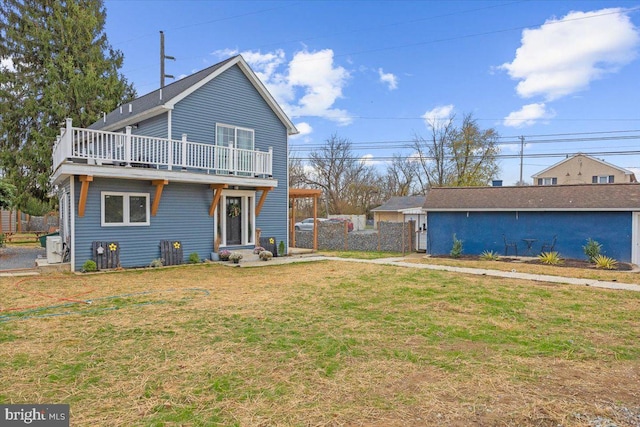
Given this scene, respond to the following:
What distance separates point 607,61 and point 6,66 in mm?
32024

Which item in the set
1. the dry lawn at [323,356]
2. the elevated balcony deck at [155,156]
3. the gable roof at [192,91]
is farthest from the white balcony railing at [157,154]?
the dry lawn at [323,356]

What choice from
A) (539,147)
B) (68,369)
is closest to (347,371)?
(68,369)

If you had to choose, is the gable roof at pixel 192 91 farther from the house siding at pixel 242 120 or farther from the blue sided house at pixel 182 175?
the house siding at pixel 242 120

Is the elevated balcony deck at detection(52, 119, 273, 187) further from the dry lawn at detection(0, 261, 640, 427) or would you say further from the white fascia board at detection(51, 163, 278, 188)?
the dry lawn at detection(0, 261, 640, 427)

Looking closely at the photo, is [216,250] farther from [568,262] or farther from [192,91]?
[568,262]

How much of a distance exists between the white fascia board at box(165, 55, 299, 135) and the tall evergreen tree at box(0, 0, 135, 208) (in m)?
12.4

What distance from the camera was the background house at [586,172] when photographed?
35438 millimetres

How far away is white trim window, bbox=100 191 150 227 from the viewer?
11.7 meters

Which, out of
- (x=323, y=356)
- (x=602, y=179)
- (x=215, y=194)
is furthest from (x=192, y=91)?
(x=602, y=179)

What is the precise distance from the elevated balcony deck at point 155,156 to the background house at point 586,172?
33127 millimetres

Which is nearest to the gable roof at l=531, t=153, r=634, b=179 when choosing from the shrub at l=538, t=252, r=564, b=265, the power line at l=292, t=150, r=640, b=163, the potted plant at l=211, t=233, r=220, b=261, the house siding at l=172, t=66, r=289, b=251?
the power line at l=292, t=150, r=640, b=163

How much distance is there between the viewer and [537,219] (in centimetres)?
1588

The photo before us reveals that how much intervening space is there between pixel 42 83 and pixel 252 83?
15931 mm

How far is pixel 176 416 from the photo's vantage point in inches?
122
